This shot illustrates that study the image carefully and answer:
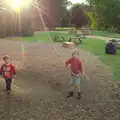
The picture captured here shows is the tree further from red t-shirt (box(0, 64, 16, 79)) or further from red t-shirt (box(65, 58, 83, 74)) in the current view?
red t-shirt (box(0, 64, 16, 79))

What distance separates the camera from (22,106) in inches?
289

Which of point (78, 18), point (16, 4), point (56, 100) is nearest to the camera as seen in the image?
point (56, 100)

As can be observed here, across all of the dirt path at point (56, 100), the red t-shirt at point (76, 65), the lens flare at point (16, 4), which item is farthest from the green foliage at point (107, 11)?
the red t-shirt at point (76, 65)

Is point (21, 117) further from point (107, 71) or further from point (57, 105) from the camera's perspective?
point (107, 71)

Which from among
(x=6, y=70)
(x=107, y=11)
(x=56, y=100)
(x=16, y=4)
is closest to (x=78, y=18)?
(x=16, y=4)

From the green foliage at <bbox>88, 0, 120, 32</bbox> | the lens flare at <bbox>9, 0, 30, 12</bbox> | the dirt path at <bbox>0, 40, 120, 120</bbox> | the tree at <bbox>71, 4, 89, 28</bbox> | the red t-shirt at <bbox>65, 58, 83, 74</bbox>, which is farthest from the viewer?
the tree at <bbox>71, 4, 89, 28</bbox>

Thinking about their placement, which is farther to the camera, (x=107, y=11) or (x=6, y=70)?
(x=107, y=11)

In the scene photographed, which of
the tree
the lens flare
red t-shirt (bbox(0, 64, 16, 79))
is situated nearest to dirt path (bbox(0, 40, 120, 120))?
red t-shirt (bbox(0, 64, 16, 79))

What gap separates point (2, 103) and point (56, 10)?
241 ft

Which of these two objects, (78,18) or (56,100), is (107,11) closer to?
(56,100)

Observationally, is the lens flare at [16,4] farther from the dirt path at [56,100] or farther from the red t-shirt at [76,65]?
the red t-shirt at [76,65]

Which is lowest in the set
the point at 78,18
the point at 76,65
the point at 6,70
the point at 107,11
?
the point at 6,70

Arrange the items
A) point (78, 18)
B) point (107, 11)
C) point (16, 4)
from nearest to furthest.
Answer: point (107, 11)
point (16, 4)
point (78, 18)

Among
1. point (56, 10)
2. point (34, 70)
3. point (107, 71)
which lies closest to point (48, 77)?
point (34, 70)
